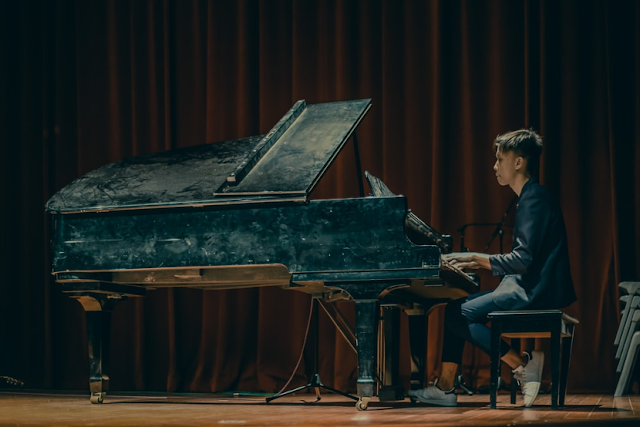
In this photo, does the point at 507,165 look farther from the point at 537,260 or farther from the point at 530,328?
the point at 530,328

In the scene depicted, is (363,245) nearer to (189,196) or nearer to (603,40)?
(189,196)

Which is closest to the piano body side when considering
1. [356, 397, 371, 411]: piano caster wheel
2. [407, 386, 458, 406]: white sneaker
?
[356, 397, 371, 411]: piano caster wheel

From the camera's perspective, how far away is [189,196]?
3566 mm

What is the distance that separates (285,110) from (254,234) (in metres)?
2.30

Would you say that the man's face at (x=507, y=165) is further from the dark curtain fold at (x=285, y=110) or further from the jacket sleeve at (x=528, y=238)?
the dark curtain fold at (x=285, y=110)

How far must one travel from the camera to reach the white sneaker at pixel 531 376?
3453 millimetres

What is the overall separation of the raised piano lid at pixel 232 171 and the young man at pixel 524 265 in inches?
26.4

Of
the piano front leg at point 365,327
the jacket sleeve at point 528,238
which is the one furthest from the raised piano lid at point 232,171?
the jacket sleeve at point 528,238

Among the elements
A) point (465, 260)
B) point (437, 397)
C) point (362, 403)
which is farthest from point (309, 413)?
point (465, 260)

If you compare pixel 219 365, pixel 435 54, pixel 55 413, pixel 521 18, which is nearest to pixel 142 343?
pixel 219 365

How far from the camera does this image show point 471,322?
11.6 ft

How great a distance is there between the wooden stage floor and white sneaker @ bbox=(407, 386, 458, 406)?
61 mm

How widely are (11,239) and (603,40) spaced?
408cm

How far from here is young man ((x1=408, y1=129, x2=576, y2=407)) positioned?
3.35 metres
